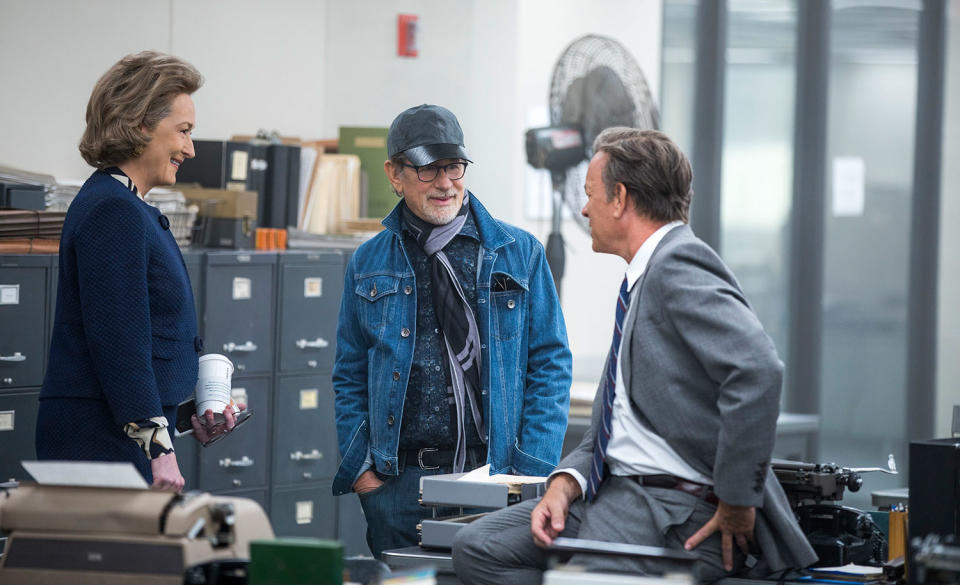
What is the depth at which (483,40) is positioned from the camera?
5.38m

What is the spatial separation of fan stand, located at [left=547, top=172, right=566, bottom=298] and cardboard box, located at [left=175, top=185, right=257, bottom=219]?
1325 mm

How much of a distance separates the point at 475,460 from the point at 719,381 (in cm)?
78

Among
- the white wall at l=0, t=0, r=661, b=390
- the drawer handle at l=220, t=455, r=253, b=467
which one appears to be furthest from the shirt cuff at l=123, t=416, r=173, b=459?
the white wall at l=0, t=0, r=661, b=390

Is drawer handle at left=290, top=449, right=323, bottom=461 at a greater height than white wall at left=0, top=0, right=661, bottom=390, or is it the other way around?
white wall at left=0, top=0, right=661, bottom=390

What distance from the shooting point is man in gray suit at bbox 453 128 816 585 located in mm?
1921

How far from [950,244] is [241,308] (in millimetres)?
4155

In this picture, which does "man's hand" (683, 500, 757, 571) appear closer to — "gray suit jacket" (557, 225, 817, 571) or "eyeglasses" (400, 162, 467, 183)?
"gray suit jacket" (557, 225, 817, 571)

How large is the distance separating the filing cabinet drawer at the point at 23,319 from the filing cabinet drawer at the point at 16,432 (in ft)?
0.15

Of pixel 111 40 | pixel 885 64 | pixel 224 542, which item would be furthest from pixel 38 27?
pixel 885 64

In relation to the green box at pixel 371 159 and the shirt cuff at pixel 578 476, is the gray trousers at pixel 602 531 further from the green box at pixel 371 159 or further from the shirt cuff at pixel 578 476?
the green box at pixel 371 159

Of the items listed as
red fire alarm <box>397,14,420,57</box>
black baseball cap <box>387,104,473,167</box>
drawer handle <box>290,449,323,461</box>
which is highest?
red fire alarm <box>397,14,420,57</box>

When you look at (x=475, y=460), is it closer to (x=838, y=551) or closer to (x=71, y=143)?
(x=838, y=551)

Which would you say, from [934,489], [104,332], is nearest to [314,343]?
[104,332]

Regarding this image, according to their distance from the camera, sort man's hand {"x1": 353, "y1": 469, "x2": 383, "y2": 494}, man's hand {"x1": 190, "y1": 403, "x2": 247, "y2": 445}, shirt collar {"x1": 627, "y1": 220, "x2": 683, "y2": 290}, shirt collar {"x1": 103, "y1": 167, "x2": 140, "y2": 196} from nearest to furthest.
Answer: shirt collar {"x1": 627, "y1": 220, "x2": 683, "y2": 290}
shirt collar {"x1": 103, "y1": 167, "x2": 140, "y2": 196}
man's hand {"x1": 190, "y1": 403, "x2": 247, "y2": 445}
man's hand {"x1": 353, "y1": 469, "x2": 383, "y2": 494}
